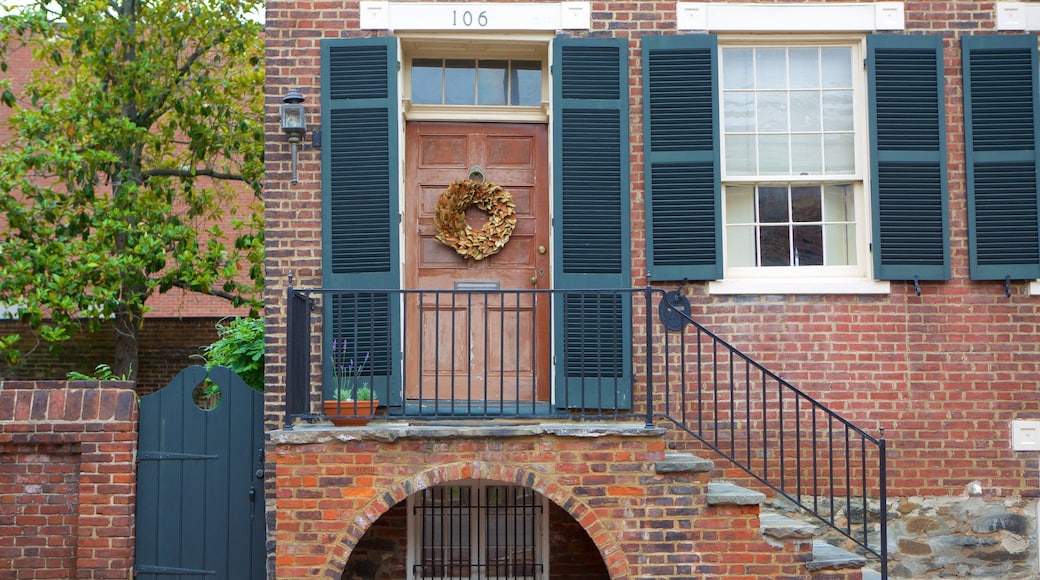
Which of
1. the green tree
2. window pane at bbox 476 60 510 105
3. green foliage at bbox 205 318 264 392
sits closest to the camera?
window pane at bbox 476 60 510 105

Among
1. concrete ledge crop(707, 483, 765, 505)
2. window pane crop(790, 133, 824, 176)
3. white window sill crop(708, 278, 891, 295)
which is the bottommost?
concrete ledge crop(707, 483, 765, 505)

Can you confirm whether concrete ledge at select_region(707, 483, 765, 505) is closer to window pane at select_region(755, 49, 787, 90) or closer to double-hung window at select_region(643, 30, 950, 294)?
double-hung window at select_region(643, 30, 950, 294)

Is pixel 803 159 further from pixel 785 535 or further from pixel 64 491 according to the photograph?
pixel 64 491

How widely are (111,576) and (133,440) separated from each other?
0.87 metres

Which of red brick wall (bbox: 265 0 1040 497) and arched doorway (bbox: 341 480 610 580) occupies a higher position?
red brick wall (bbox: 265 0 1040 497)

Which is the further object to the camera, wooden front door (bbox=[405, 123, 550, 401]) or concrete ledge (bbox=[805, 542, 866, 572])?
wooden front door (bbox=[405, 123, 550, 401])

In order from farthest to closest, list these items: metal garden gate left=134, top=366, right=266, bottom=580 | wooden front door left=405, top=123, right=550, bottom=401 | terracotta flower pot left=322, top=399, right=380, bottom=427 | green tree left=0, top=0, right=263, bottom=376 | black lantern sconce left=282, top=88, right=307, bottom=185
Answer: green tree left=0, top=0, right=263, bottom=376, wooden front door left=405, top=123, right=550, bottom=401, black lantern sconce left=282, top=88, right=307, bottom=185, metal garden gate left=134, top=366, right=266, bottom=580, terracotta flower pot left=322, top=399, right=380, bottom=427

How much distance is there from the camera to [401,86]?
805 cm

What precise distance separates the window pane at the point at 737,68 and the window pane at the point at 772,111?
14cm

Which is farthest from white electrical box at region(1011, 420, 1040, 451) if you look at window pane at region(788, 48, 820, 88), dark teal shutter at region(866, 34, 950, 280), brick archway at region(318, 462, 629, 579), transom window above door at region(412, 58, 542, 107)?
transom window above door at region(412, 58, 542, 107)

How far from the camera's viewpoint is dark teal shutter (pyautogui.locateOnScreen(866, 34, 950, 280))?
7.88 meters

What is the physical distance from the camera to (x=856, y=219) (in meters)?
8.06

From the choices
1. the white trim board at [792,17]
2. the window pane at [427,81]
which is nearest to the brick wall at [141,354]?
the window pane at [427,81]

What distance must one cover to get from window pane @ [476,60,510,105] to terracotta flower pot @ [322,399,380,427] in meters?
2.36
